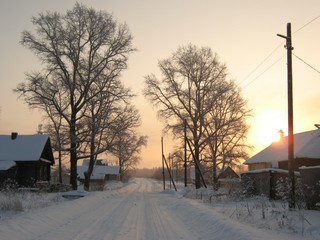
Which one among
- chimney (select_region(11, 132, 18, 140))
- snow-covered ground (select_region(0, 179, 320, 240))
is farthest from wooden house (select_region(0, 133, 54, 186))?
snow-covered ground (select_region(0, 179, 320, 240))

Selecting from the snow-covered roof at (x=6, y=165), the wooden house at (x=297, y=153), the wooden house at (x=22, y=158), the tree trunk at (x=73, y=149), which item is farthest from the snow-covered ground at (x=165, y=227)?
the wooden house at (x=22, y=158)

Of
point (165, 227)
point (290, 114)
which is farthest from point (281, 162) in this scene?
point (165, 227)

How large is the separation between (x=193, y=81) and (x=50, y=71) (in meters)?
14.7

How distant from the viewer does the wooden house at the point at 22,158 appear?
41500mm

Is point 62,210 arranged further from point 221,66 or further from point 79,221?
point 221,66

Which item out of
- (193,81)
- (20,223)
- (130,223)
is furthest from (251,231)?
(193,81)

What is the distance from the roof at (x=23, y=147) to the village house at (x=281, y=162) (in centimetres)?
2122

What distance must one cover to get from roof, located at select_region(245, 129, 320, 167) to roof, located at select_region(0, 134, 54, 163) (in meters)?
21.3

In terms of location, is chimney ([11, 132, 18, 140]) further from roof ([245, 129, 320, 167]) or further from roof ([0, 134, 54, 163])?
roof ([245, 129, 320, 167])

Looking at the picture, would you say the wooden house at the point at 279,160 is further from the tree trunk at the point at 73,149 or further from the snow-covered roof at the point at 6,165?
the snow-covered roof at the point at 6,165

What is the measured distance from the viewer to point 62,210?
61.2 ft

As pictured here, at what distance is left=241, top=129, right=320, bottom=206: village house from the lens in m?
25.6

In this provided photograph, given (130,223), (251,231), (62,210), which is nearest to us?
(251,231)

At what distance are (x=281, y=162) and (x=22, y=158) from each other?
79.7 feet
